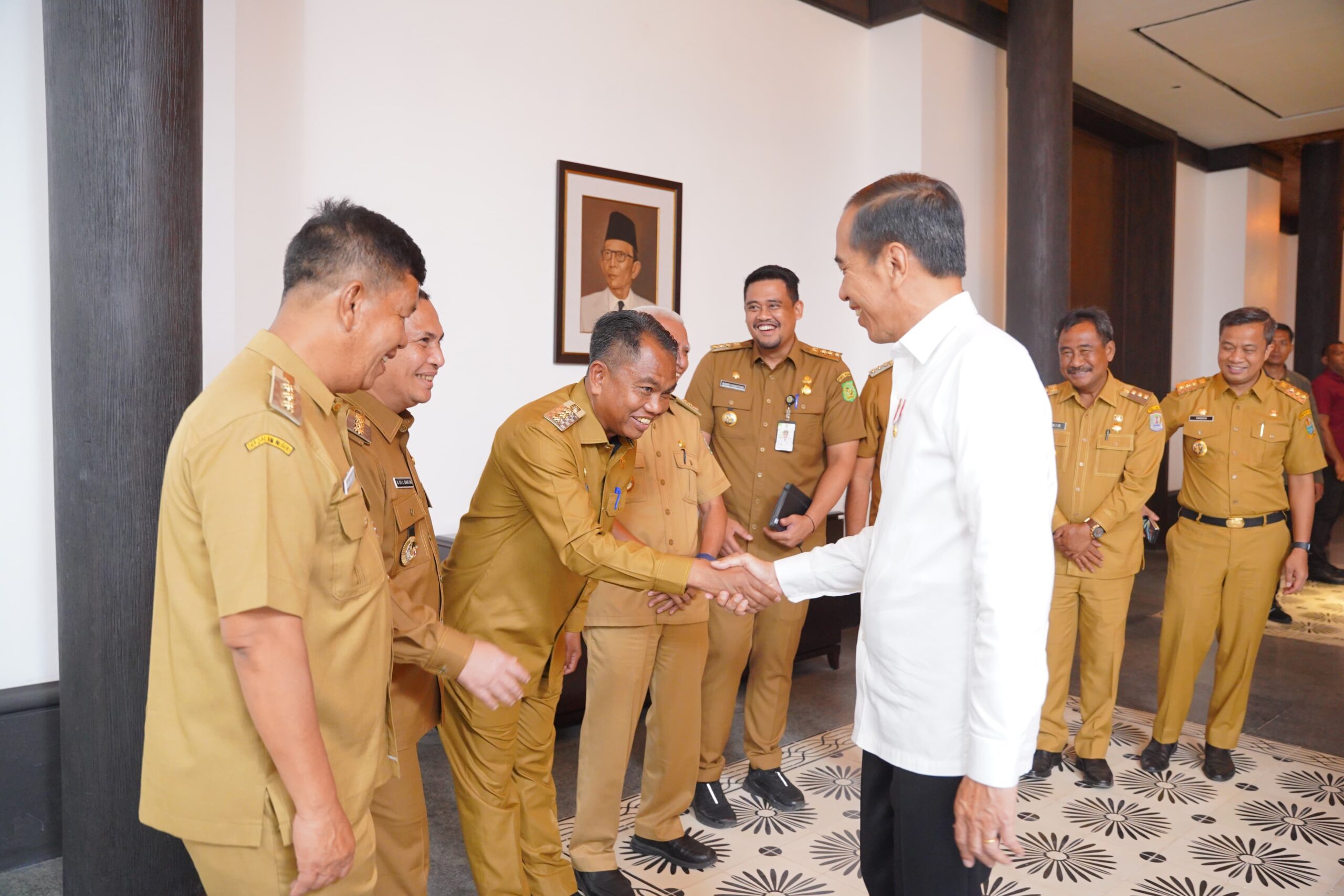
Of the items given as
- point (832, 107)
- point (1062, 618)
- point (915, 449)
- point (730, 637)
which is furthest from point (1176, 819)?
point (832, 107)

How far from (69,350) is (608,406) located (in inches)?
51.7

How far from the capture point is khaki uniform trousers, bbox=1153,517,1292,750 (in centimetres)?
357

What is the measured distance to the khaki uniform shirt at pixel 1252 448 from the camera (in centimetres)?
357

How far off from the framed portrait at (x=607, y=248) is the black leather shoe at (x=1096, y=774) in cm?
263

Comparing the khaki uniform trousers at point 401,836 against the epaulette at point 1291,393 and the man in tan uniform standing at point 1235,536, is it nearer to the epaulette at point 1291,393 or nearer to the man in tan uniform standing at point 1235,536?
the man in tan uniform standing at point 1235,536

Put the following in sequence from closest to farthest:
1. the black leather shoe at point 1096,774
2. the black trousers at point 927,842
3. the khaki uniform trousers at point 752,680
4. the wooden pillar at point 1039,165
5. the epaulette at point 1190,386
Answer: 1. the black trousers at point 927,842
2. the khaki uniform trousers at point 752,680
3. the black leather shoe at point 1096,774
4. the epaulette at point 1190,386
5. the wooden pillar at point 1039,165

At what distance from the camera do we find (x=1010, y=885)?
272cm

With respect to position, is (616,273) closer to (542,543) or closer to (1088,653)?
(542,543)

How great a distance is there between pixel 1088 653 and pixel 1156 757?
1.64 feet

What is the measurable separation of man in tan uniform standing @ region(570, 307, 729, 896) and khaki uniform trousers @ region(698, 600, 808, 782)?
0.17 meters

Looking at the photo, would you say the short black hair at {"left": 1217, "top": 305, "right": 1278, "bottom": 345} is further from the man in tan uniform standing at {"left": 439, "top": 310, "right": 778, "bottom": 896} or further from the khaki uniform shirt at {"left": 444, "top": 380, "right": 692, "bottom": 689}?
the khaki uniform shirt at {"left": 444, "top": 380, "right": 692, "bottom": 689}

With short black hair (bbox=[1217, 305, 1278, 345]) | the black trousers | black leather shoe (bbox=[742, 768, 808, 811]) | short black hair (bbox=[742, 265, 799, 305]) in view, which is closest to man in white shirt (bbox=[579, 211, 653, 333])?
short black hair (bbox=[742, 265, 799, 305])

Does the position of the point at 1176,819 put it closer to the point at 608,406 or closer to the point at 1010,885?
the point at 1010,885

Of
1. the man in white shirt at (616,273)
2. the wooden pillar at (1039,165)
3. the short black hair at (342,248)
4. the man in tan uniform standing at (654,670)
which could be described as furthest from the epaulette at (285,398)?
the wooden pillar at (1039,165)
